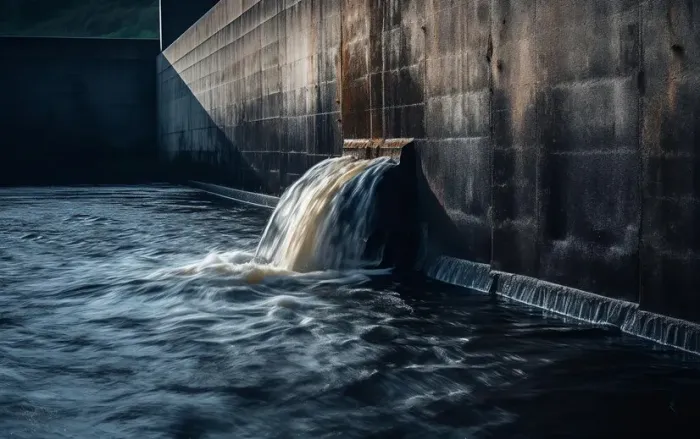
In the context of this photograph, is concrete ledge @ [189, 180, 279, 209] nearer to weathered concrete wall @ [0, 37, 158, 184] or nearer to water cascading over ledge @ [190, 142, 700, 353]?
water cascading over ledge @ [190, 142, 700, 353]

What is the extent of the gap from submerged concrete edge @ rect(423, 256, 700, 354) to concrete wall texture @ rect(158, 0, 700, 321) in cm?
7

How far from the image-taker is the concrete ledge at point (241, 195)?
15703mm

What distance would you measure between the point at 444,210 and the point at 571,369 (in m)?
3.37

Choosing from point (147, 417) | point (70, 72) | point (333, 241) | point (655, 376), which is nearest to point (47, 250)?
point (333, 241)

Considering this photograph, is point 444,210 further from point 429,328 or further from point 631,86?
point 631,86

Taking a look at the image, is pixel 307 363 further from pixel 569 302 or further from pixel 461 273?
pixel 461 273

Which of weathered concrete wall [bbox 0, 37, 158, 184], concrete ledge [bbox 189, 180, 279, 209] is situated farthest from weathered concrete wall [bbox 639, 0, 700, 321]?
weathered concrete wall [bbox 0, 37, 158, 184]

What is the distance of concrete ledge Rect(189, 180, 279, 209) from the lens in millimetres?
15703

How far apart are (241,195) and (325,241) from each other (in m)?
9.86

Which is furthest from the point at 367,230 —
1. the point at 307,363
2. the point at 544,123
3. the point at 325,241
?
the point at 307,363

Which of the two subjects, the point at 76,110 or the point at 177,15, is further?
the point at 177,15

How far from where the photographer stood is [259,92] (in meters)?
15.8

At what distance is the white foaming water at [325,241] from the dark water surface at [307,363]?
11cm

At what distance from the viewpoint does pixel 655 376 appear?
4.51 meters
